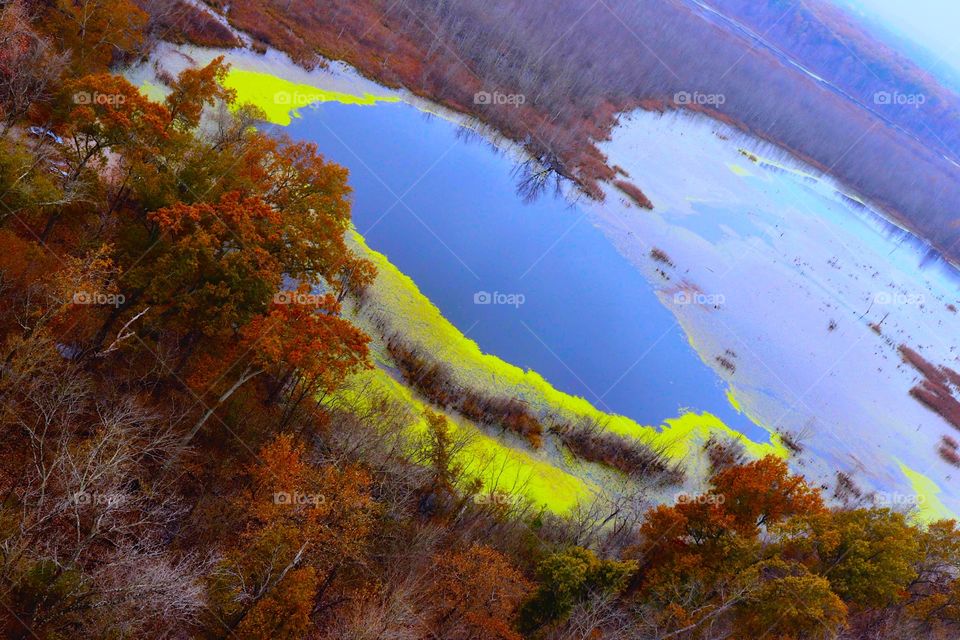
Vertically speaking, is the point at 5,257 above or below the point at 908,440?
below

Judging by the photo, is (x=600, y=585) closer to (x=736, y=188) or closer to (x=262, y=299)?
(x=262, y=299)

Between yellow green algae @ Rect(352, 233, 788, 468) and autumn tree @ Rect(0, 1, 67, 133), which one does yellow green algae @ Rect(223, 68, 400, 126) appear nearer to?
autumn tree @ Rect(0, 1, 67, 133)

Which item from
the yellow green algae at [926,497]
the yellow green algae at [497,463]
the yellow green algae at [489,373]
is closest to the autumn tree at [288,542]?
the yellow green algae at [497,463]

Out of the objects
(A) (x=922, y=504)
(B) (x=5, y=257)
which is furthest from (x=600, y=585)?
(A) (x=922, y=504)

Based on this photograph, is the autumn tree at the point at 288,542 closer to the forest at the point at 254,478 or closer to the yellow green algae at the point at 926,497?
the forest at the point at 254,478

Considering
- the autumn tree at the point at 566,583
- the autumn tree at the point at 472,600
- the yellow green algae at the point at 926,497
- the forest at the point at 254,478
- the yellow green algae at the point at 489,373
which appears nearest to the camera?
the forest at the point at 254,478

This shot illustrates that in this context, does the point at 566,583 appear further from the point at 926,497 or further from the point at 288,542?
the point at 926,497

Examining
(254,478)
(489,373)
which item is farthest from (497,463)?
(254,478)
